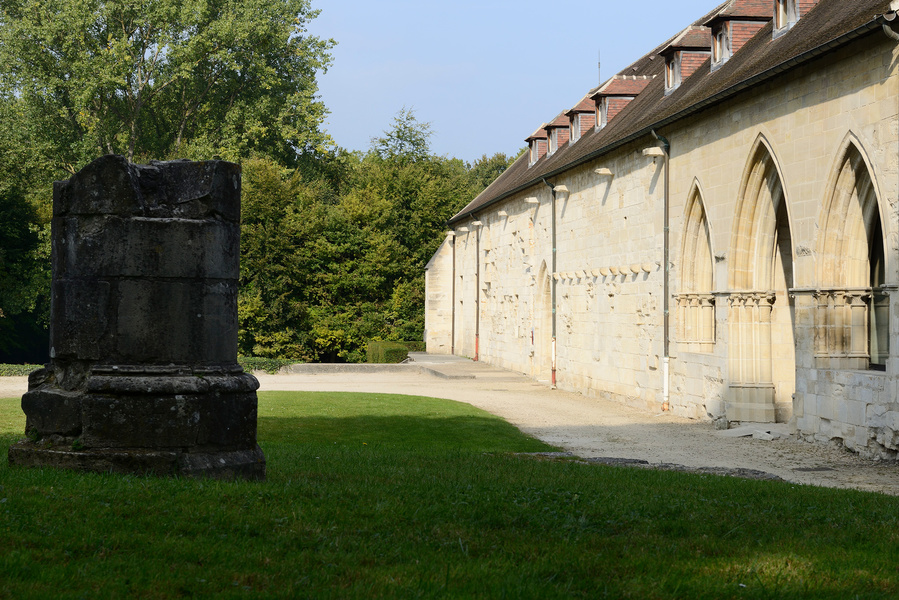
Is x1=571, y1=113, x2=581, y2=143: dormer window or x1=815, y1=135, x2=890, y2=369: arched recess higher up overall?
x1=571, y1=113, x2=581, y2=143: dormer window

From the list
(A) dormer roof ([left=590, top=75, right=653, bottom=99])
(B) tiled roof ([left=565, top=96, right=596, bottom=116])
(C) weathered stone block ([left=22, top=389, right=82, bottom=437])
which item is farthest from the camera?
(B) tiled roof ([left=565, top=96, right=596, bottom=116])

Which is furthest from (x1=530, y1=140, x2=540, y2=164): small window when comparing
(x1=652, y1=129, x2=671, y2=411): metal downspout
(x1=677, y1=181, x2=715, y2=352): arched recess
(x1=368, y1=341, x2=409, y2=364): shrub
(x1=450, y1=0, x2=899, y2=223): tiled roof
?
(x1=677, y1=181, x2=715, y2=352): arched recess

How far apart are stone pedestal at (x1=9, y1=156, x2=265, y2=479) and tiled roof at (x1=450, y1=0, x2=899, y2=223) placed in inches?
356

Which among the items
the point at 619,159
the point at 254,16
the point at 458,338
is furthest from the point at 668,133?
the point at 254,16

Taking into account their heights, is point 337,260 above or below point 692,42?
below

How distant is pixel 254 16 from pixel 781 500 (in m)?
41.5

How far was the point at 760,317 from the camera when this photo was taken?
16.7 metres

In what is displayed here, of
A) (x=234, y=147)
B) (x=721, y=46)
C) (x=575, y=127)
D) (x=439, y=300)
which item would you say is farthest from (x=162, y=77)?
(x=721, y=46)

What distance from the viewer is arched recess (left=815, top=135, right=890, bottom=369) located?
13.4 meters

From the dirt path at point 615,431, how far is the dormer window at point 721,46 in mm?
7476

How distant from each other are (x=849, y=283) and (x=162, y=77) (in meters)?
37.1

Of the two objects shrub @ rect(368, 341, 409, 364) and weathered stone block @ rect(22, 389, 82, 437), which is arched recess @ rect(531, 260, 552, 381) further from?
weathered stone block @ rect(22, 389, 82, 437)

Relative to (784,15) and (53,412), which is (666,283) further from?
(53,412)

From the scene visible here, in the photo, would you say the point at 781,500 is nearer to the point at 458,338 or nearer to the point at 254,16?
the point at 458,338
